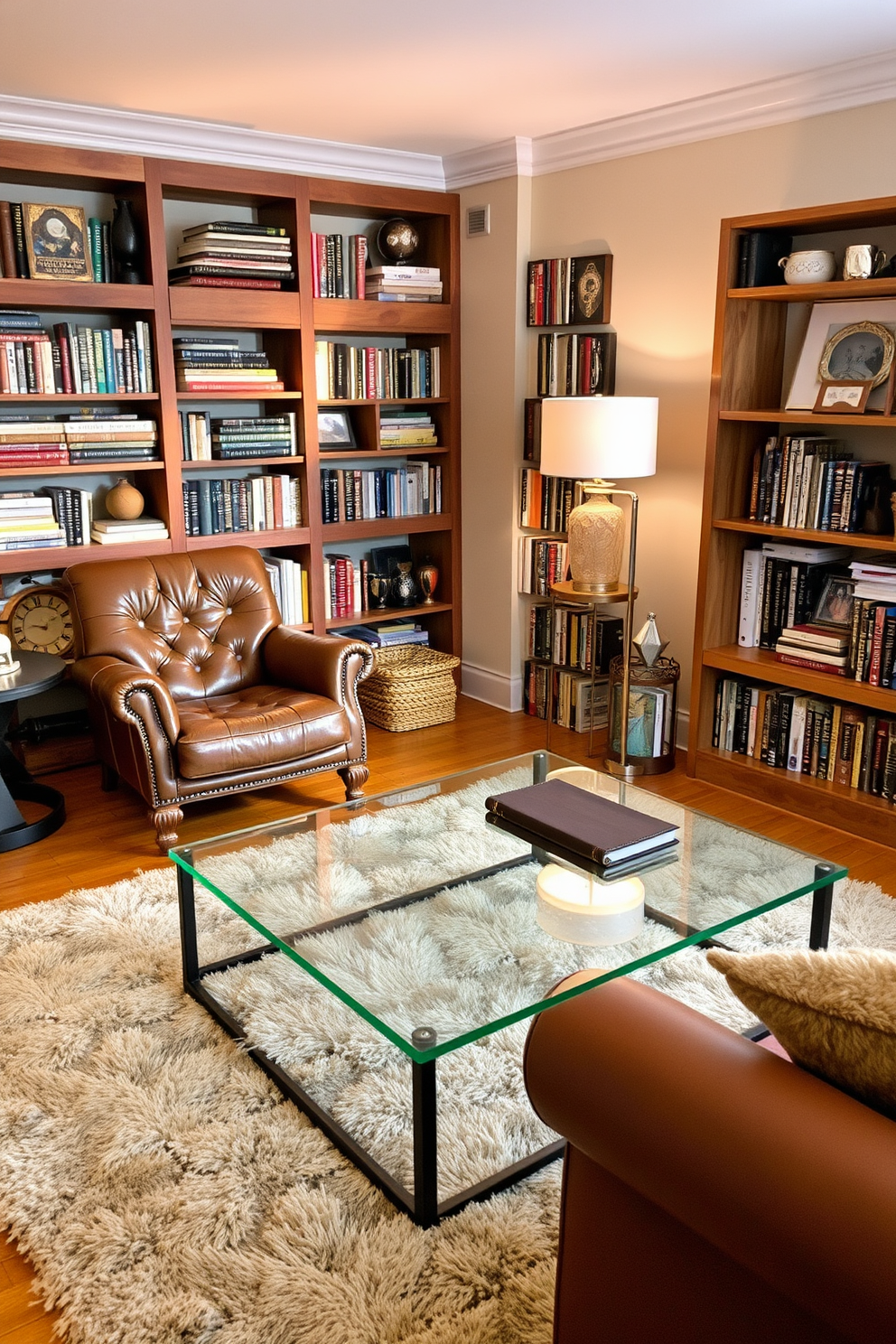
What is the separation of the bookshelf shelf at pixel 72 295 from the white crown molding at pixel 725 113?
1.74 m

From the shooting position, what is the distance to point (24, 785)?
399cm

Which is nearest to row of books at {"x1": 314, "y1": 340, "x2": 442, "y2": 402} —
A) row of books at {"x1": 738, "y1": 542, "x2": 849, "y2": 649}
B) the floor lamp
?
the floor lamp

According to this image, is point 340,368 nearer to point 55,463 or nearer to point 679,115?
point 55,463

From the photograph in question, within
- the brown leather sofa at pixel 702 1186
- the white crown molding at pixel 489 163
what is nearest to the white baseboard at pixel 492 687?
the white crown molding at pixel 489 163

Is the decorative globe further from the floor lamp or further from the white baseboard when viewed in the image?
the white baseboard

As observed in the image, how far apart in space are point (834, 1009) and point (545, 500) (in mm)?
3712

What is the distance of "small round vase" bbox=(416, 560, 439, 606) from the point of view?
522cm

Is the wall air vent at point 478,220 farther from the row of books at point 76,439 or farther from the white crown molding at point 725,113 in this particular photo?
the row of books at point 76,439

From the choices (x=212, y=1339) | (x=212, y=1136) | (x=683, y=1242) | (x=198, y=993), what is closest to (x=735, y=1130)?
(x=683, y=1242)

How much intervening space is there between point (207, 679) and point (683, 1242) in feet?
10.1

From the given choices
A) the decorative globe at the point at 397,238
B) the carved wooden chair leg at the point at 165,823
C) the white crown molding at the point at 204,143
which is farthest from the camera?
the decorative globe at the point at 397,238

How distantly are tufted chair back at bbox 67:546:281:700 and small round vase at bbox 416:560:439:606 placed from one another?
1.07 meters

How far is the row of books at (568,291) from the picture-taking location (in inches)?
175

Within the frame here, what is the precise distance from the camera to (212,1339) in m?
1.75
